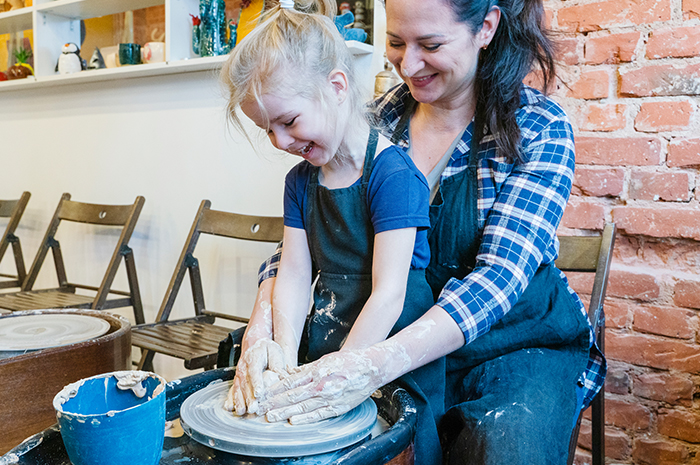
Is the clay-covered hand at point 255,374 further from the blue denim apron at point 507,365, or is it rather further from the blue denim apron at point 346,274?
the blue denim apron at point 507,365

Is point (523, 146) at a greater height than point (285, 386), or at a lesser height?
greater

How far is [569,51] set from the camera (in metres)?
1.47

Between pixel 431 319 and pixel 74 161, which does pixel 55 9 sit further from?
pixel 431 319

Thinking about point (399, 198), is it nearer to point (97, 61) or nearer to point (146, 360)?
point (146, 360)

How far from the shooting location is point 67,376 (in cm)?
102

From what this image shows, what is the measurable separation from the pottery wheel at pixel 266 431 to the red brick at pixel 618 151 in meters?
1.02

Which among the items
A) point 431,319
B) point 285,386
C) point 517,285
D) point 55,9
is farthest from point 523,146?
point 55,9

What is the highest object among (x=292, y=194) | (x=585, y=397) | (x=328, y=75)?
(x=328, y=75)

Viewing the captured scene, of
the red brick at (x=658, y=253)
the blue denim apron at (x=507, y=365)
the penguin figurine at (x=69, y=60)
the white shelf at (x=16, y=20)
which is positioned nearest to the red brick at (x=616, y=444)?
the red brick at (x=658, y=253)

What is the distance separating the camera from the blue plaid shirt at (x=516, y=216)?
907 millimetres

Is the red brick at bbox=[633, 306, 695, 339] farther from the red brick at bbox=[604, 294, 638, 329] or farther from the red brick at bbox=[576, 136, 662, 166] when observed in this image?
the red brick at bbox=[576, 136, 662, 166]

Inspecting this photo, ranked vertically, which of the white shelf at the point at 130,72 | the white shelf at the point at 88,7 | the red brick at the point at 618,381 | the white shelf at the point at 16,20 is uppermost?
the white shelf at the point at 16,20

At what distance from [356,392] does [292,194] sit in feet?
1.36

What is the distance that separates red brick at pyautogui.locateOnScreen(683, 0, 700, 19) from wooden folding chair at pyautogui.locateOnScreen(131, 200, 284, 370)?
123 cm
